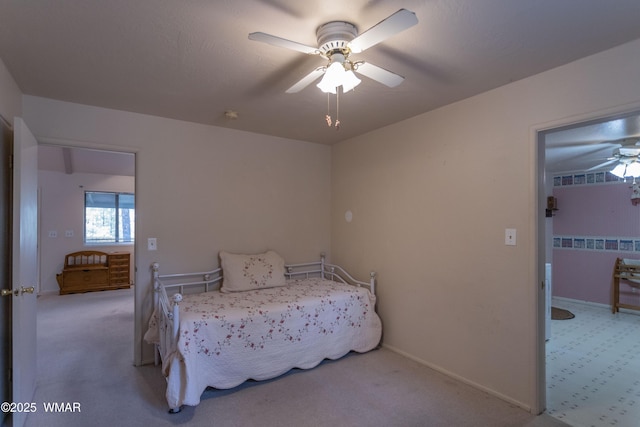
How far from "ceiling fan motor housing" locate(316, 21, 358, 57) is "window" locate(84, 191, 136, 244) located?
6.01 metres

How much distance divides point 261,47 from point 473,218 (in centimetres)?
197

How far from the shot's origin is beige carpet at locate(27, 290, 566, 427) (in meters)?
2.14

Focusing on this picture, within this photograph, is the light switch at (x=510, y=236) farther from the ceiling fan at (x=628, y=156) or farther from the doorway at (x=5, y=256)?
the doorway at (x=5, y=256)

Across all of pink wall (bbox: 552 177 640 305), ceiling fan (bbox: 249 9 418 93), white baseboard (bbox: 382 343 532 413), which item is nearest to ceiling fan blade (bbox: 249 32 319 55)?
ceiling fan (bbox: 249 9 418 93)

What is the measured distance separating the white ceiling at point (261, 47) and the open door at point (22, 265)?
561 mm

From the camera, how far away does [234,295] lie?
3066 millimetres

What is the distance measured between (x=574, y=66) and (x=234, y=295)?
121 inches

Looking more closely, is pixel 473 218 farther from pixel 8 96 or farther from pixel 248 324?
pixel 8 96

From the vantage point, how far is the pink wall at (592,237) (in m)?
4.96

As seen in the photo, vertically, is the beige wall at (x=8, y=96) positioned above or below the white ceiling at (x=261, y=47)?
below

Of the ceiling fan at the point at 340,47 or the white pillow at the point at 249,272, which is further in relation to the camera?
the white pillow at the point at 249,272

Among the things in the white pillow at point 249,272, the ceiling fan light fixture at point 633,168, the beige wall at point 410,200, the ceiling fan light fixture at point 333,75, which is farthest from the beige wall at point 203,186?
the ceiling fan light fixture at point 633,168

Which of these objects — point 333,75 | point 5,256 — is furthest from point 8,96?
point 333,75

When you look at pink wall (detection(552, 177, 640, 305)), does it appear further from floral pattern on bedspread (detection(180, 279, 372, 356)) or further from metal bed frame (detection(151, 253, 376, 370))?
floral pattern on bedspread (detection(180, 279, 372, 356))
